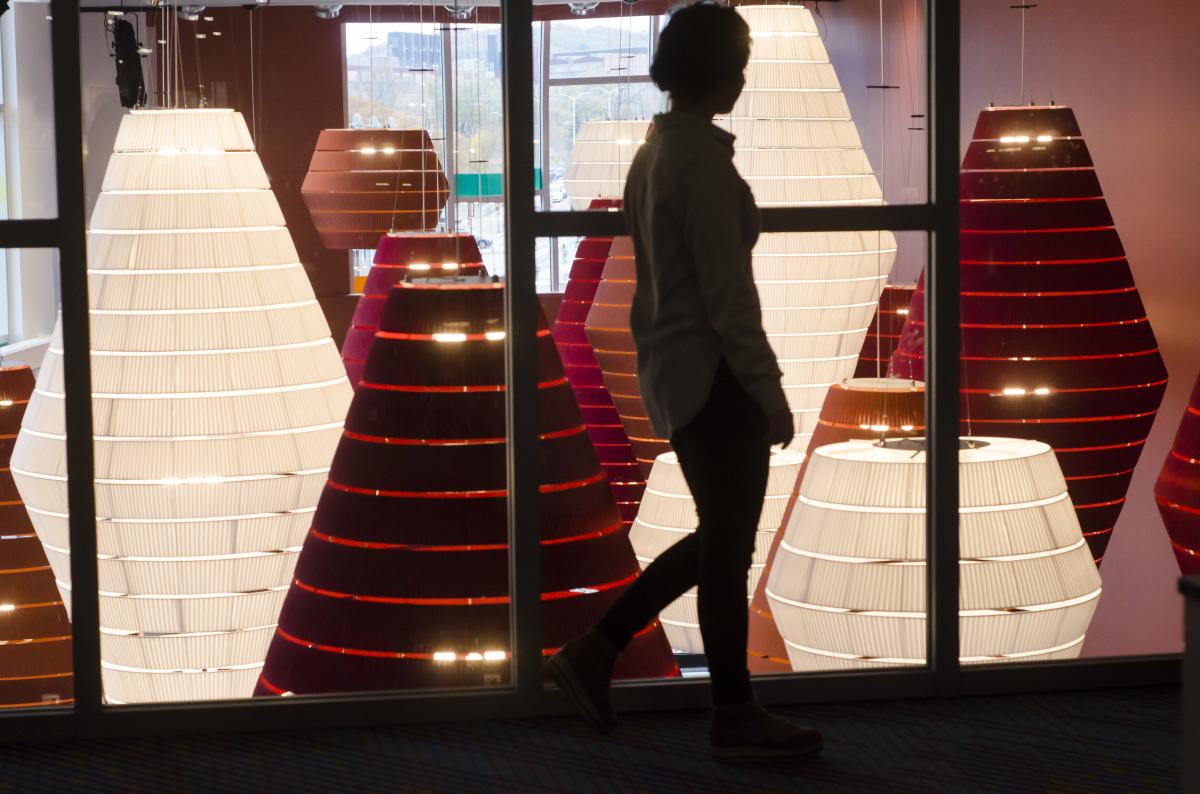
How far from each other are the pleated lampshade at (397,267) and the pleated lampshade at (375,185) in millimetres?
32

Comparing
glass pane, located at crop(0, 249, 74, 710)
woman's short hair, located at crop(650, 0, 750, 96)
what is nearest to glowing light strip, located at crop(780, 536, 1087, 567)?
woman's short hair, located at crop(650, 0, 750, 96)

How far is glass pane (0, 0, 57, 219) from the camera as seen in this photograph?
9.04ft

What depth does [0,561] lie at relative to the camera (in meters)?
3.09

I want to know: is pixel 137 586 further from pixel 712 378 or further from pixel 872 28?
pixel 872 28

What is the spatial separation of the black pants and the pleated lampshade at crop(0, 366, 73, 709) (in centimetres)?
113

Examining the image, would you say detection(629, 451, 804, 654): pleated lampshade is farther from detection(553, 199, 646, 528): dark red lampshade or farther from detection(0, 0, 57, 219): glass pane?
detection(0, 0, 57, 219): glass pane

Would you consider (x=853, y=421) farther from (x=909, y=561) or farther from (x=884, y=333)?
(x=909, y=561)

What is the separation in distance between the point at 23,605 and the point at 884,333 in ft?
6.21

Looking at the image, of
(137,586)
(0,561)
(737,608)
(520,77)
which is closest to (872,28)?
(520,77)

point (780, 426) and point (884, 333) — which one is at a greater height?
point (884, 333)

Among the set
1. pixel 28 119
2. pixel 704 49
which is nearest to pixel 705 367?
pixel 704 49

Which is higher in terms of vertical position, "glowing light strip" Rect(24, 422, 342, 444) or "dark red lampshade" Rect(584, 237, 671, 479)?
"dark red lampshade" Rect(584, 237, 671, 479)

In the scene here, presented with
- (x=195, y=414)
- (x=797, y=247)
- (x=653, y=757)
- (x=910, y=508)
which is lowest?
(x=653, y=757)

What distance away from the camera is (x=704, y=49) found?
2455mm
